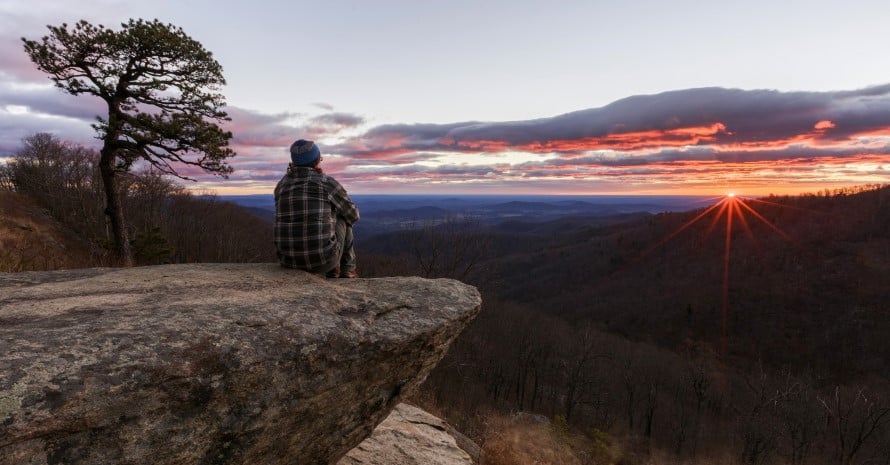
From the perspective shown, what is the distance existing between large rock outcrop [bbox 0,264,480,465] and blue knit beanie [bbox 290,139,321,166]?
5.55ft

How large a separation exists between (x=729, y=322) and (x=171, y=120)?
147 metres

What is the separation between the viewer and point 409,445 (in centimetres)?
835

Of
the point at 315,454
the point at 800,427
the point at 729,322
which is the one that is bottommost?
the point at 729,322

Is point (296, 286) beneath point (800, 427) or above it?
above

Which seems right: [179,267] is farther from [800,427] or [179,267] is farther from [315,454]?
[800,427]

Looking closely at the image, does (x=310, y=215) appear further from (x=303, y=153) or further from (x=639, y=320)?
(x=639, y=320)

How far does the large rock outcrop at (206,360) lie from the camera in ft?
9.81

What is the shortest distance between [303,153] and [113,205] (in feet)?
46.1

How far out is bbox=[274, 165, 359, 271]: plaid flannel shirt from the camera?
578cm

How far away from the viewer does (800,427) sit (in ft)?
186

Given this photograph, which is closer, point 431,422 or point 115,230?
point 431,422

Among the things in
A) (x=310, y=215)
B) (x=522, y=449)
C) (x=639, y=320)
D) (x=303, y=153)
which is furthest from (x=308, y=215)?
(x=639, y=320)

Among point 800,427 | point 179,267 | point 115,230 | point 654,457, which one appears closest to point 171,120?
point 115,230

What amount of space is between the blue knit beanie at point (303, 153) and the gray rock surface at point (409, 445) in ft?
16.1
